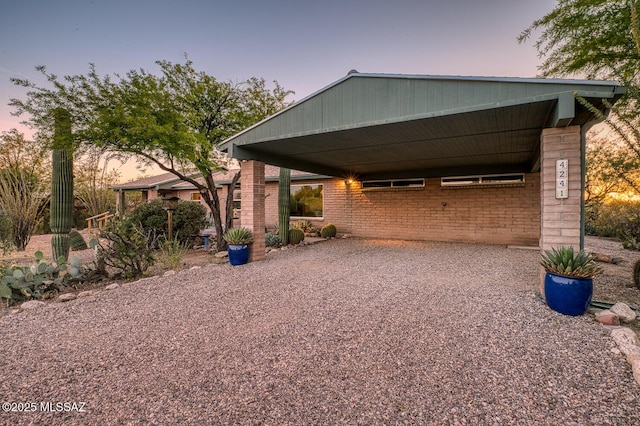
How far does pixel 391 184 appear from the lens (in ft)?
35.0

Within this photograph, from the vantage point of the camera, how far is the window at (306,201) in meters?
12.1

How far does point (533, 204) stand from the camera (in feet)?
28.1

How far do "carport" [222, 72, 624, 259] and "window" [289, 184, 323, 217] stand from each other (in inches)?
147

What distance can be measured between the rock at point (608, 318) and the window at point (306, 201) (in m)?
9.70

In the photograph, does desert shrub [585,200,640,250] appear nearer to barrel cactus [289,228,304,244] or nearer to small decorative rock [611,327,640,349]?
small decorative rock [611,327,640,349]

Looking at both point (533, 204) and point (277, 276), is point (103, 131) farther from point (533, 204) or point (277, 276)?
point (533, 204)

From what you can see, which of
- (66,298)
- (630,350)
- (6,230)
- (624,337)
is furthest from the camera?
(6,230)

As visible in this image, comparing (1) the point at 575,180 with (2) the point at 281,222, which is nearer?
(1) the point at 575,180

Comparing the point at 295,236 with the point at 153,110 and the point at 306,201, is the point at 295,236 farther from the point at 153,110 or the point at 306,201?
the point at 153,110

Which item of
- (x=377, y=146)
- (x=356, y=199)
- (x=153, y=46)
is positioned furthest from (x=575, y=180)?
(x=153, y=46)

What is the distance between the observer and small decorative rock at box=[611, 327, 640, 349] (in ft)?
7.57

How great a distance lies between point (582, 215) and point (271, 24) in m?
8.90

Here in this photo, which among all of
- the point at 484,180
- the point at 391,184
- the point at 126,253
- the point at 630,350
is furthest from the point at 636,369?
the point at 391,184

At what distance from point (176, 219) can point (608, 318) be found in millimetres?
10155
